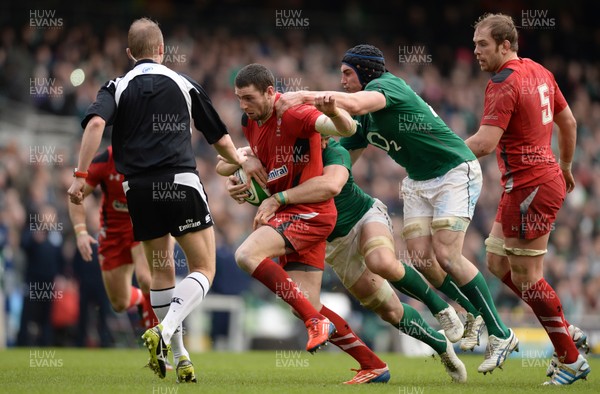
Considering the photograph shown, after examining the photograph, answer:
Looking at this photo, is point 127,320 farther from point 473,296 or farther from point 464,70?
point 464,70

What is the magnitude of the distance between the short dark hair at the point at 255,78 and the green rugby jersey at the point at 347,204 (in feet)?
2.71

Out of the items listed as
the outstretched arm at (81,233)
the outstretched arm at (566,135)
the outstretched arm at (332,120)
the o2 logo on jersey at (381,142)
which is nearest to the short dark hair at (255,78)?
the outstretched arm at (332,120)

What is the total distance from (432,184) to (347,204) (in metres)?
0.73

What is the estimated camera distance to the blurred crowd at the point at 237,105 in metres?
15.2

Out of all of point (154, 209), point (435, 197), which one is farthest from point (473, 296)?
point (154, 209)

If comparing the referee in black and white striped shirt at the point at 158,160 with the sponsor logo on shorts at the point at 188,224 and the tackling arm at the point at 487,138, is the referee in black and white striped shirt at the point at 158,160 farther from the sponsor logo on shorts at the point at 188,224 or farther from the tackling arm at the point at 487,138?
the tackling arm at the point at 487,138

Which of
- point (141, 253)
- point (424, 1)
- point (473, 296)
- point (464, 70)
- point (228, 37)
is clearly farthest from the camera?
point (424, 1)

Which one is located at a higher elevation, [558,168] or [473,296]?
[558,168]

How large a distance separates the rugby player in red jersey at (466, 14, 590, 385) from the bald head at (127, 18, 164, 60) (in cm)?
266

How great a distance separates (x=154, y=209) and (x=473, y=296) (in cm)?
271

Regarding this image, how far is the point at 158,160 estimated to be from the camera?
7.64m

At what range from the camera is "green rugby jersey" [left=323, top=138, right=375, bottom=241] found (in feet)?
27.6

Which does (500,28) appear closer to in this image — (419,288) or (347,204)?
(347,204)

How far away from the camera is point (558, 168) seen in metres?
8.38
